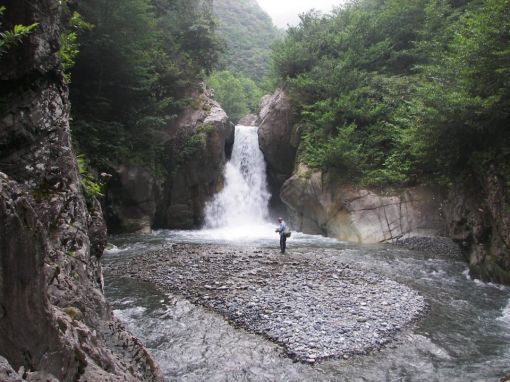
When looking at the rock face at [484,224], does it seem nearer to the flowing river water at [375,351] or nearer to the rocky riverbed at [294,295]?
the flowing river water at [375,351]

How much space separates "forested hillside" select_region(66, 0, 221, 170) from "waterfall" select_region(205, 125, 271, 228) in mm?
5323

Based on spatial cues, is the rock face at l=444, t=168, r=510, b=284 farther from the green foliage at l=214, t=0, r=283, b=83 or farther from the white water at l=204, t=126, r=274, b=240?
the green foliage at l=214, t=0, r=283, b=83

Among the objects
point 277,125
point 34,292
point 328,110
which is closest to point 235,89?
point 277,125

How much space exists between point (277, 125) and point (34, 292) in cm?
2345

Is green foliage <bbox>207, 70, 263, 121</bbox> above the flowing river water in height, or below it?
above

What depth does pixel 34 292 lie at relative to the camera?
10.8 feet

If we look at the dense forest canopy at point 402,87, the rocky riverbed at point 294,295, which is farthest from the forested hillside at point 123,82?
the dense forest canopy at point 402,87

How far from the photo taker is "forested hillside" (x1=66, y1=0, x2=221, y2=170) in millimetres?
18812

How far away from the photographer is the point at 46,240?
3850mm

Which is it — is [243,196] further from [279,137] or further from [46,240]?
[46,240]

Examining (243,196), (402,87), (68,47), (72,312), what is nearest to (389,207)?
(402,87)

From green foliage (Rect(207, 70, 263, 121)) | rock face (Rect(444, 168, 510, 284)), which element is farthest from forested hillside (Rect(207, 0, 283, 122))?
rock face (Rect(444, 168, 510, 284))

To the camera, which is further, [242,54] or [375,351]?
[242,54]

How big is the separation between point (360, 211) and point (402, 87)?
8295 millimetres
